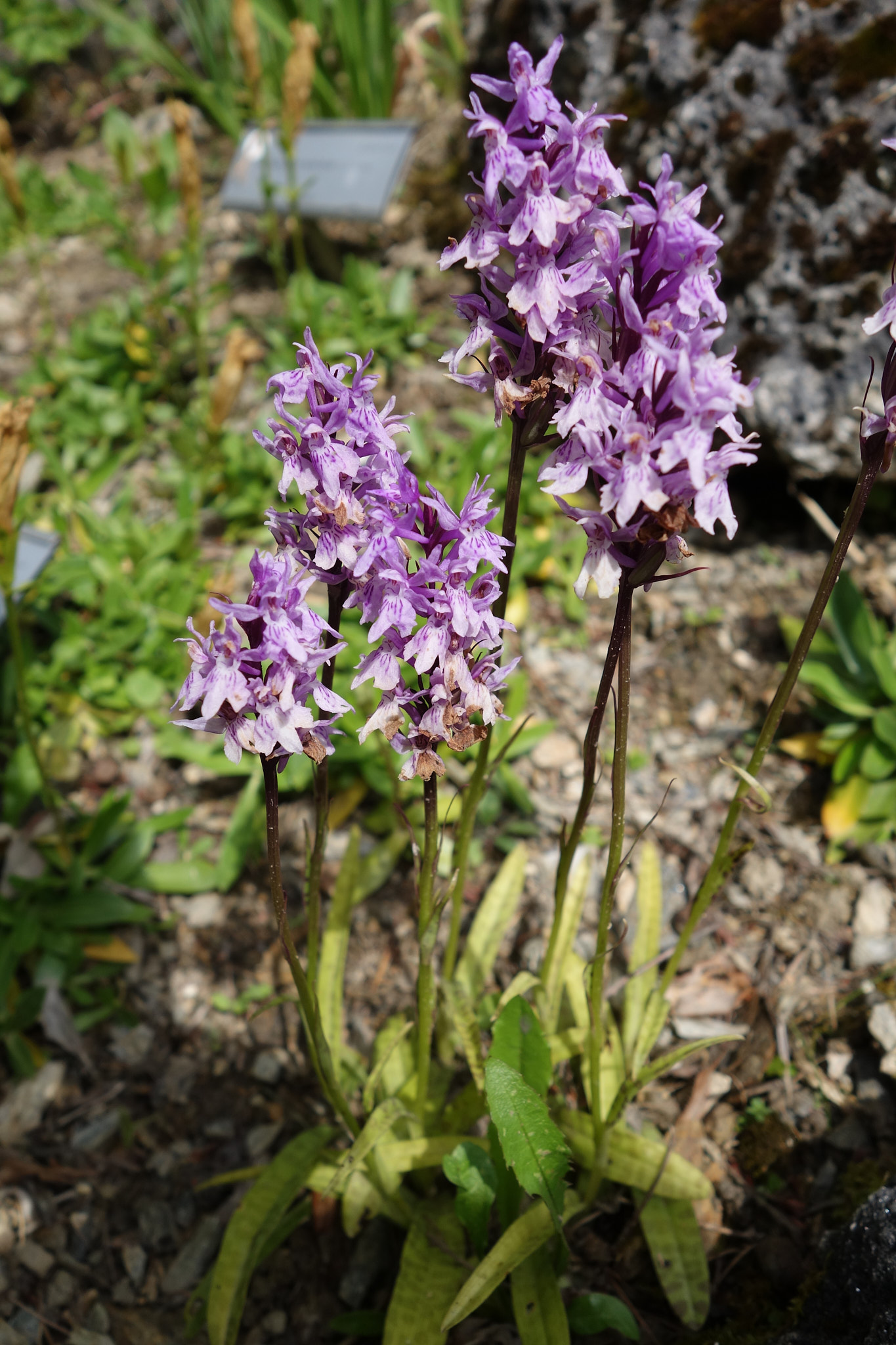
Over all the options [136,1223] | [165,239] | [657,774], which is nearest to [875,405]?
[657,774]

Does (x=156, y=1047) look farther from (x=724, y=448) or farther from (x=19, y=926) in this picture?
(x=724, y=448)

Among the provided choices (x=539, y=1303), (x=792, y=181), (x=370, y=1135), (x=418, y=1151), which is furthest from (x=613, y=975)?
(x=792, y=181)

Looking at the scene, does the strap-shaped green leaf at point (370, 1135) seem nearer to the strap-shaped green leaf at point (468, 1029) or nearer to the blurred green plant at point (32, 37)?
the strap-shaped green leaf at point (468, 1029)

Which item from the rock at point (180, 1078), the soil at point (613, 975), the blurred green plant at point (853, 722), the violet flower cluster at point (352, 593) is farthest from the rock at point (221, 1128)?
the blurred green plant at point (853, 722)

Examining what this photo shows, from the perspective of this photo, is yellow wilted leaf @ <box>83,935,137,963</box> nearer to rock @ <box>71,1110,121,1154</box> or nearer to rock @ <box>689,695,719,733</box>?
rock @ <box>71,1110,121,1154</box>

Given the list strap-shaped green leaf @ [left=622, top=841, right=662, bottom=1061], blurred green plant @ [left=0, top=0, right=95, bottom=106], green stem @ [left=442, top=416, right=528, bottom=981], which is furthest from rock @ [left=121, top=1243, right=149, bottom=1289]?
blurred green plant @ [left=0, top=0, right=95, bottom=106]
